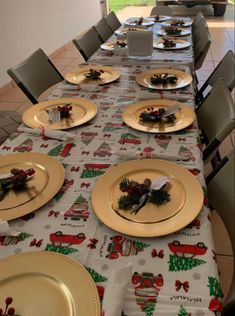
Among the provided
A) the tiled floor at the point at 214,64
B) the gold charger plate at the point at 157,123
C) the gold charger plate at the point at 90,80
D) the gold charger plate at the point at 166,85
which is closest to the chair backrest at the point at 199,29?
the tiled floor at the point at 214,64

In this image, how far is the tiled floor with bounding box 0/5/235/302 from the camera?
134 cm

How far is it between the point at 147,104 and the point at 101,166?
0.40 metres

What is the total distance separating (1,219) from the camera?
694mm

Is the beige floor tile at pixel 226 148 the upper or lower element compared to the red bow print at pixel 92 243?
lower

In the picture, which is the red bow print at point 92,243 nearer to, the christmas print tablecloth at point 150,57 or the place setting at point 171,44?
the christmas print tablecloth at point 150,57

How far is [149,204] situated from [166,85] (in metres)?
0.79

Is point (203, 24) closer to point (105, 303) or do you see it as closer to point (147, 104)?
point (147, 104)

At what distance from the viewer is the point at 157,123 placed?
1.07 metres

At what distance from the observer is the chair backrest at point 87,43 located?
198 centimetres

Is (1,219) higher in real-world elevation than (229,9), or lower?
higher

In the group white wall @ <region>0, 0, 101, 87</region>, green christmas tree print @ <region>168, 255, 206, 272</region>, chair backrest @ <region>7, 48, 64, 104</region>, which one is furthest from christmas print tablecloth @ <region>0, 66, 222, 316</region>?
white wall @ <region>0, 0, 101, 87</region>

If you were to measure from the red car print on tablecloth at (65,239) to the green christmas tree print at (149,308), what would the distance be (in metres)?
0.19

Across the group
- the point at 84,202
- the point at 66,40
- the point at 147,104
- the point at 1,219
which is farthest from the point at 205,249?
the point at 66,40

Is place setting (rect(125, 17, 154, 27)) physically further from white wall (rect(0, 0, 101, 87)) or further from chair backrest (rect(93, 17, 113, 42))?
white wall (rect(0, 0, 101, 87))
